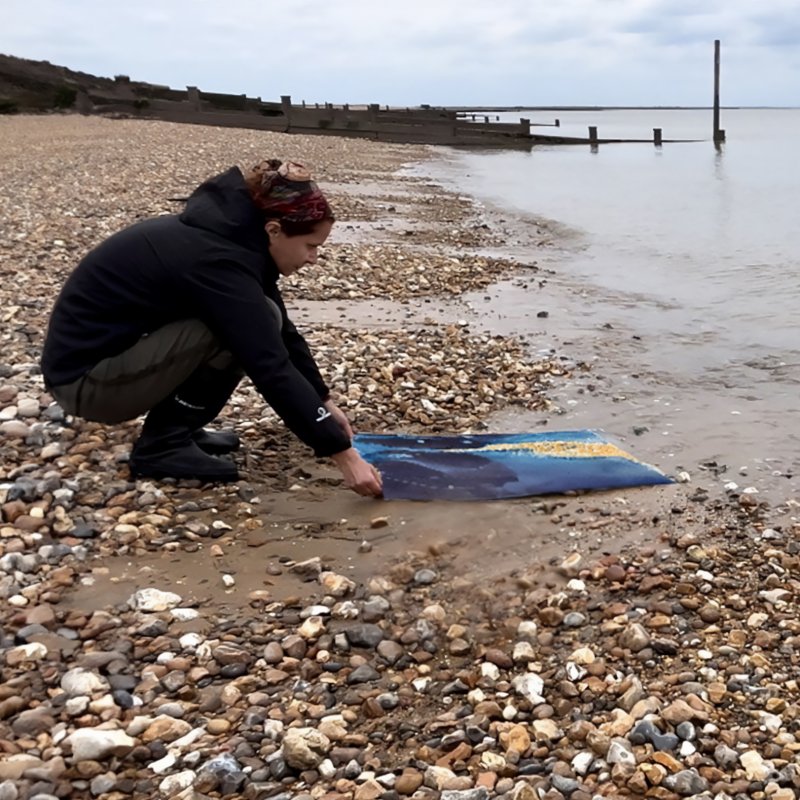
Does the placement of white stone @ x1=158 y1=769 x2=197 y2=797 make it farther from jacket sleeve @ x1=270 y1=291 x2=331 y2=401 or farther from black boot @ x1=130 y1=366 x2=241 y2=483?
jacket sleeve @ x1=270 y1=291 x2=331 y2=401

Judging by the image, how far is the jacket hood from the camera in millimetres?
3293

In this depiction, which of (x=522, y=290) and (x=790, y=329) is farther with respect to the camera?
(x=522, y=290)

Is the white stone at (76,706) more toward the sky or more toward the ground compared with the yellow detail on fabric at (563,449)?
more toward the ground

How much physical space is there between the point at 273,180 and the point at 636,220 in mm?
15564

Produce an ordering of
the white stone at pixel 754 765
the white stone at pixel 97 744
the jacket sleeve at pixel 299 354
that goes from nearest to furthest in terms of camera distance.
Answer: the white stone at pixel 754 765 → the white stone at pixel 97 744 → the jacket sleeve at pixel 299 354

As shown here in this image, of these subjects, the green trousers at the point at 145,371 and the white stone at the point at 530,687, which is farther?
the green trousers at the point at 145,371

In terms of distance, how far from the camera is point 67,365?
3.62 meters

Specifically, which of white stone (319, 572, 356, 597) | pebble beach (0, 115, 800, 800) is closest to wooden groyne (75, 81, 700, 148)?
pebble beach (0, 115, 800, 800)

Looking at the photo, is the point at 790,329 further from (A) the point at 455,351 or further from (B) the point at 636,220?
(B) the point at 636,220

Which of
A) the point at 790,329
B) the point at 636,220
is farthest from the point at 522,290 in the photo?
the point at 636,220

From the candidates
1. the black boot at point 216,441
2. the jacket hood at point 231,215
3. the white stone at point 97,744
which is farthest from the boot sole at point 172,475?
the white stone at point 97,744

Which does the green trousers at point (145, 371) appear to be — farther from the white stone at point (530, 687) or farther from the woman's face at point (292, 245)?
the white stone at point (530, 687)

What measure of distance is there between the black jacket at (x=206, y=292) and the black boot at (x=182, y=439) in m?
0.42

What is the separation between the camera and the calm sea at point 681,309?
5.30 meters
